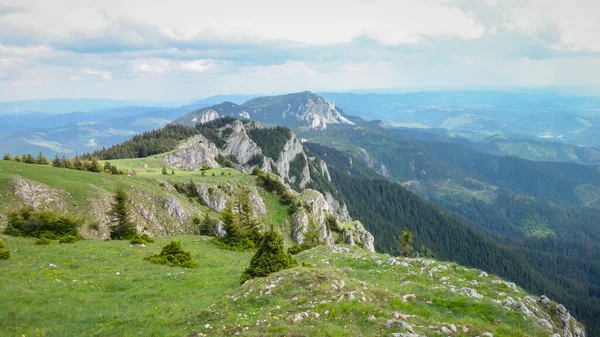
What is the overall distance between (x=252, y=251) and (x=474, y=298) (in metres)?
32.6

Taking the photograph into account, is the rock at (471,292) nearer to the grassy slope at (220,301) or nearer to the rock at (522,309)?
the grassy slope at (220,301)

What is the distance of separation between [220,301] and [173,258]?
15603 mm

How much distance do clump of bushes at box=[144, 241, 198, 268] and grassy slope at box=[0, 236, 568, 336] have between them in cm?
217

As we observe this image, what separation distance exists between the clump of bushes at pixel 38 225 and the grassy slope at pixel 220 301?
7040 millimetres

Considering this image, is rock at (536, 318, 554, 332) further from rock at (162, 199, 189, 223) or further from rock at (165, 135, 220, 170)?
rock at (165, 135, 220, 170)

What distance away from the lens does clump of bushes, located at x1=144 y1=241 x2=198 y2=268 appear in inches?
1391

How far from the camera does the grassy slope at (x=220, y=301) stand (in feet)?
59.9

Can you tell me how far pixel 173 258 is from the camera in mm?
36031

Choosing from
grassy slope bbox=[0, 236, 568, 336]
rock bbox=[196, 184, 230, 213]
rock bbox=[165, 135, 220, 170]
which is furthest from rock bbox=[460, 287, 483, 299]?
rock bbox=[165, 135, 220, 170]

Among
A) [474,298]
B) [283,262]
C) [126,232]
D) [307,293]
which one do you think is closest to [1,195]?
[126,232]

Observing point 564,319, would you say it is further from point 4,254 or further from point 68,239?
point 68,239

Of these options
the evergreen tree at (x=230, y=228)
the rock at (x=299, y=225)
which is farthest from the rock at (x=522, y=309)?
the rock at (x=299, y=225)

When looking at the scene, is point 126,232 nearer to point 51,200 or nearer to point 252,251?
point 51,200

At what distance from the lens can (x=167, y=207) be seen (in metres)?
62.9
